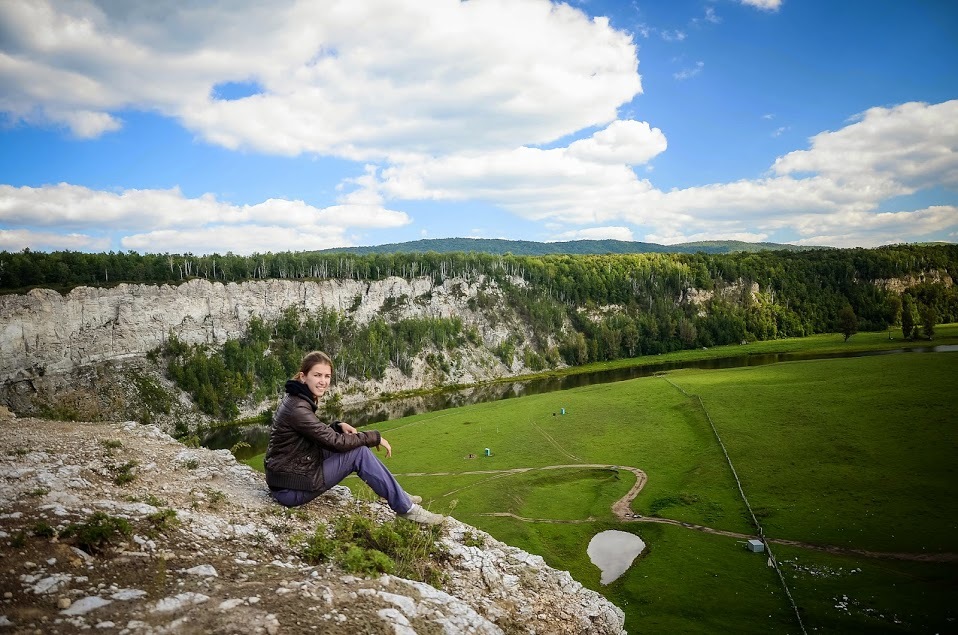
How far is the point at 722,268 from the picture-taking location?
16750 centimetres

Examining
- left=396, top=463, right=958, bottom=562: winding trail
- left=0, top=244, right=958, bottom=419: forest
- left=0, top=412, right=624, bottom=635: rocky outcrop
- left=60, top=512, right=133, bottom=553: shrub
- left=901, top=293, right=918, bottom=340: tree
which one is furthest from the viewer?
left=901, top=293, right=918, bottom=340: tree

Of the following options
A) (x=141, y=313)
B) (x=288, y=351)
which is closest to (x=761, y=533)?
(x=288, y=351)

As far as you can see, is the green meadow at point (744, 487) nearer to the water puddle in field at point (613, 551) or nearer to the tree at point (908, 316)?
the water puddle in field at point (613, 551)

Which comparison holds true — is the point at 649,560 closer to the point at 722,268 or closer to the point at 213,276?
the point at 213,276

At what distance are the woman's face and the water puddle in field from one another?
24.9m

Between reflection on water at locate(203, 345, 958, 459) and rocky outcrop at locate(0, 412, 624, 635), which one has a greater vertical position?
rocky outcrop at locate(0, 412, 624, 635)

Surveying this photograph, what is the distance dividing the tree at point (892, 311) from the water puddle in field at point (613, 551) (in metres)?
154

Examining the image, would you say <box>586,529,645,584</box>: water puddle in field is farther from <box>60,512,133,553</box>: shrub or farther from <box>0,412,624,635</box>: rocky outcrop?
<box>60,512,133,553</box>: shrub

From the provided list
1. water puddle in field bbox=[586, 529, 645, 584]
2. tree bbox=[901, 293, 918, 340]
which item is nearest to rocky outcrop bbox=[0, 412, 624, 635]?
water puddle in field bbox=[586, 529, 645, 584]

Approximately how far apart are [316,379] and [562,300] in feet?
494

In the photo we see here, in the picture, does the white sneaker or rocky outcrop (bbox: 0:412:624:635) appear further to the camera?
the white sneaker

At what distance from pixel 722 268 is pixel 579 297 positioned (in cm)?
5362

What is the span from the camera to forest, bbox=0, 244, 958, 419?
98.2 m

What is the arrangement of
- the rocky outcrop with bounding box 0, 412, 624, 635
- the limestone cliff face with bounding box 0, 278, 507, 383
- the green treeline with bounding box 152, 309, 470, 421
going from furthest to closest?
the green treeline with bounding box 152, 309, 470, 421 → the limestone cliff face with bounding box 0, 278, 507, 383 → the rocky outcrop with bounding box 0, 412, 624, 635
